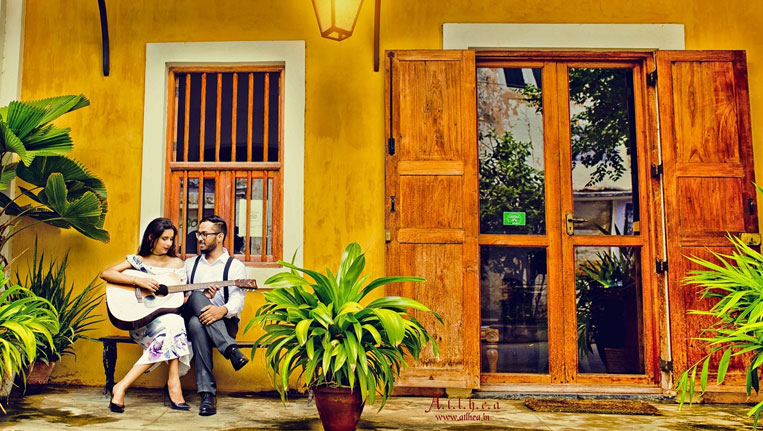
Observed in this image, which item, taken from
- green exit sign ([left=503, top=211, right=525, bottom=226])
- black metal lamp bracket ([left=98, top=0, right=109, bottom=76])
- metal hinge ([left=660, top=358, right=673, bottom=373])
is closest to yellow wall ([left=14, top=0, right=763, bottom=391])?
black metal lamp bracket ([left=98, top=0, right=109, bottom=76])

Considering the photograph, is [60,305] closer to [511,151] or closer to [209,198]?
[209,198]

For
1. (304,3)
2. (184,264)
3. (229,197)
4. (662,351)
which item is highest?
(304,3)

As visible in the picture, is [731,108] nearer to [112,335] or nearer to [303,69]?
[303,69]

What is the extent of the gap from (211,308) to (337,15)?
2007 millimetres

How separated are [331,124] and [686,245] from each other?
2.59m

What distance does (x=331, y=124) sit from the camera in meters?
4.84

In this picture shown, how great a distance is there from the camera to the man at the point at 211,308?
4031mm

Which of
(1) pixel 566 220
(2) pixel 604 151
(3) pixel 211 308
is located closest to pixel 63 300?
(3) pixel 211 308

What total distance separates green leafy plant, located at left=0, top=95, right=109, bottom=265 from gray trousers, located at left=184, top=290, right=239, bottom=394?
874mm

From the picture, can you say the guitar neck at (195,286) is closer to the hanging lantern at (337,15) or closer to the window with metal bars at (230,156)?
the window with metal bars at (230,156)

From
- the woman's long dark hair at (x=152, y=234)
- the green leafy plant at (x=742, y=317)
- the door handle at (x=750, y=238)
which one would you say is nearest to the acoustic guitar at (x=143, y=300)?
the woman's long dark hair at (x=152, y=234)

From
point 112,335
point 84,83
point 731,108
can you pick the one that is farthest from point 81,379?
point 731,108

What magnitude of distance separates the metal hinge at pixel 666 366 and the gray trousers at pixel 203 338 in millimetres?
2854

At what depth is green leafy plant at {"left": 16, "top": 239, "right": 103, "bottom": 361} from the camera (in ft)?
14.5
